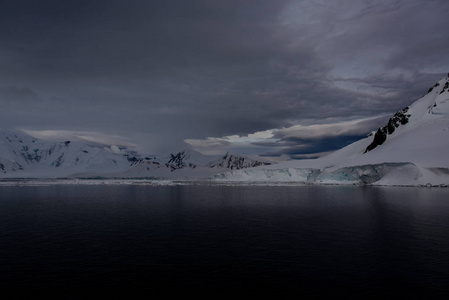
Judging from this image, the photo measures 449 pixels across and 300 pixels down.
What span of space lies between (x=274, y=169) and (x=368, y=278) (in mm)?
104368

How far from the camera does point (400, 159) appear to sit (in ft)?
258

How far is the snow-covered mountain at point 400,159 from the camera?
74.8 meters

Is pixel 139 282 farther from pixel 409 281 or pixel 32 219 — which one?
pixel 32 219

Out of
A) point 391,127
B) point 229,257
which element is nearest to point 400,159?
point 391,127

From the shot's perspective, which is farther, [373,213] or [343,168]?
[343,168]

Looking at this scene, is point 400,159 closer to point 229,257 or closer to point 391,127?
point 391,127

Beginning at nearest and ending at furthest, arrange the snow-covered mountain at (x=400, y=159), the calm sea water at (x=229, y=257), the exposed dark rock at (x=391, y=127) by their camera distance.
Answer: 1. the calm sea water at (x=229, y=257)
2. the snow-covered mountain at (x=400, y=159)
3. the exposed dark rock at (x=391, y=127)

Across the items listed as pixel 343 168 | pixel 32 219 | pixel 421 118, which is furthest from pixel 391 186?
pixel 32 219

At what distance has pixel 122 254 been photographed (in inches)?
724

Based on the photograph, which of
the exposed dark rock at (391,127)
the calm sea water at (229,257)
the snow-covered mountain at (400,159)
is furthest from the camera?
the exposed dark rock at (391,127)

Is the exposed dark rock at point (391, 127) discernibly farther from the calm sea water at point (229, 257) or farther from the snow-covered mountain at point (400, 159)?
the calm sea water at point (229, 257)

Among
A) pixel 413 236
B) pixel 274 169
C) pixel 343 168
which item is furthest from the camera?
pixel 274 169

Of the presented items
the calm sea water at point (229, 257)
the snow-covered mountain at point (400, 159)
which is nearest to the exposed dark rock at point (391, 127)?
the snow-covered mountain at point (400, 159)

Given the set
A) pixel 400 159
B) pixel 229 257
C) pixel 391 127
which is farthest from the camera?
pixel 391 127
